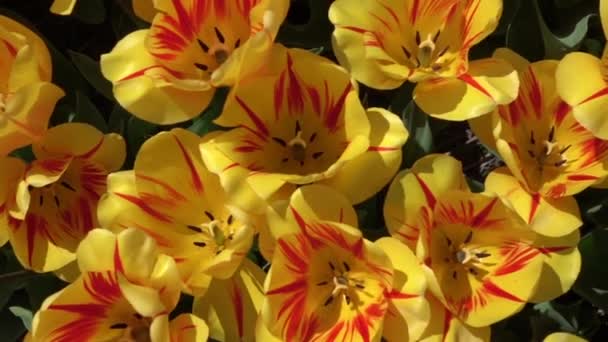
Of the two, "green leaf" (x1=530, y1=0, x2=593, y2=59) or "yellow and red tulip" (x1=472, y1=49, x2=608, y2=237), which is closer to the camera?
"yellow and red tulip" (x1=472, y1=49, x2=608, y2=237)

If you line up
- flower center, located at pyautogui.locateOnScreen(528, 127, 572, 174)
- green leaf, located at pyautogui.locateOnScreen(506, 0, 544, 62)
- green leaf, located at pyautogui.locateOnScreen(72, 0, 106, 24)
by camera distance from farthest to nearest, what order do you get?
green leaf, located at pyautogui.locateOnScreen(72, 0, 106, 24), green leaf, located at pyautogui.locateOnScreen(506, 0, 544, 62), flower center, located at pyautogui.locateOnScreen(528, 127, 572, 174)

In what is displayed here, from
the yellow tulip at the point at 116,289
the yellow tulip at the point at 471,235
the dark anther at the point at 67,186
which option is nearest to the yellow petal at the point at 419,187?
the yellow tulip at the point at 471,235

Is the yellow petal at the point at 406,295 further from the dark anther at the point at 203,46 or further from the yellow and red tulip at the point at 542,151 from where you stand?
the dark anther at the point at 203,46

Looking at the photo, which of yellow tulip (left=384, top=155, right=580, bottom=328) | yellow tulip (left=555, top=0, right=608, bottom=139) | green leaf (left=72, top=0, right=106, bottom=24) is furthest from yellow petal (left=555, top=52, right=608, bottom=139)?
green leaf (left=72, top=0, right=106, bottom=24)

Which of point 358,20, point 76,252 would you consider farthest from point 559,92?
point 76,252

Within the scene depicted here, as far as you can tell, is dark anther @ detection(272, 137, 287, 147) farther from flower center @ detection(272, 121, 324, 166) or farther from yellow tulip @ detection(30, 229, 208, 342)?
yellow tulip @ detection(30, 229, 208, 342)

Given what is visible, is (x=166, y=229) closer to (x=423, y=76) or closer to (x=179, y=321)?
(x=179, y=321)

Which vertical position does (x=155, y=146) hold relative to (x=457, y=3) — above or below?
below
